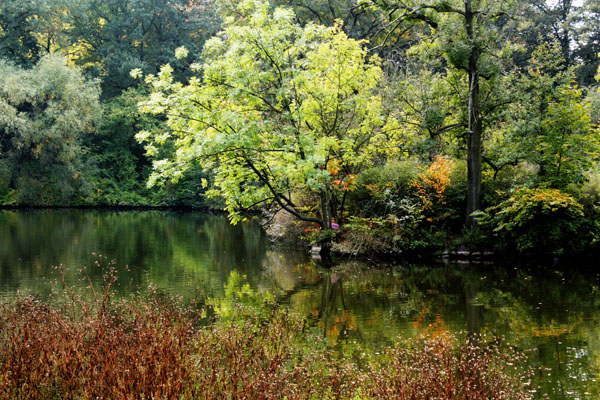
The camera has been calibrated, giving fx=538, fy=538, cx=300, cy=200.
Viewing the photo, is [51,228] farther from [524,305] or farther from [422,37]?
[524,305]

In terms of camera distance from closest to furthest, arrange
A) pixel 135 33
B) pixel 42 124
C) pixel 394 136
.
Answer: pixel 394 136
pixel 42 124
pixel 135 33

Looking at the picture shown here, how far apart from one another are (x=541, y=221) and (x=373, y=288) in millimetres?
5746

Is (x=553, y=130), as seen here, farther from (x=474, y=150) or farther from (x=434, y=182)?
(x=434, y=182)

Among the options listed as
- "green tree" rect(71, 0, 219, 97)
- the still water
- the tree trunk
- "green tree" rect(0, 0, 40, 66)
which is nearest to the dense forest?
the tree trunk

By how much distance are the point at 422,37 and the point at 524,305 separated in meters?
9.07

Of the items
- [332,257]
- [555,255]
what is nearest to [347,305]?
[332,257]

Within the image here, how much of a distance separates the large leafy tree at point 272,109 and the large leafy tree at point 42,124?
827 inches

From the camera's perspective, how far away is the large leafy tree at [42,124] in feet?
104

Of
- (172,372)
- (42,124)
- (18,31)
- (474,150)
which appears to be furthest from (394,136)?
(18,31)

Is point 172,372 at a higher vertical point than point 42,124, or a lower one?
lower

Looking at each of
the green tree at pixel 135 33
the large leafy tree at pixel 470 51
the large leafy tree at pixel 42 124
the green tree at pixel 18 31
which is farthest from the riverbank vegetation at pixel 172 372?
the green tree at pixel 135 33

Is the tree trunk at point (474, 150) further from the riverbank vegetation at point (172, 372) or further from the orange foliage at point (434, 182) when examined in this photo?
the riverbank vegetation at point (172, 372)

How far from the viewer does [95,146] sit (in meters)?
41.5

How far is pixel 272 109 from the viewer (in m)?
15.7
